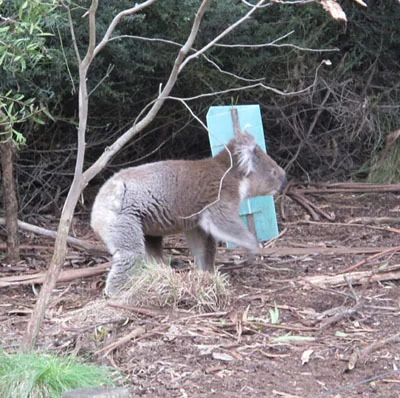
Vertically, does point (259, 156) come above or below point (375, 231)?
above

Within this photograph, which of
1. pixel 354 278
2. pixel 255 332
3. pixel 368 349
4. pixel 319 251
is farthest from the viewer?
pixel 319 251

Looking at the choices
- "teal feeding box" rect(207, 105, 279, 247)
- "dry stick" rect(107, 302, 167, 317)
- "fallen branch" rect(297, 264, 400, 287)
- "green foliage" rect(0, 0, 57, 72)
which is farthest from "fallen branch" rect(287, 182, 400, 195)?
"green foliage" rect(0, 0, 57, 72)

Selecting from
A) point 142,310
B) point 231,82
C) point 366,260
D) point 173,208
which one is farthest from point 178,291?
point 231,82

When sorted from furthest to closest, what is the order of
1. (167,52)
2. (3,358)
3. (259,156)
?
(167,52) → (259,156) → (3,358)

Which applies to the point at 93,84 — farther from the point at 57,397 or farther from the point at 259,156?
the point at 57,397

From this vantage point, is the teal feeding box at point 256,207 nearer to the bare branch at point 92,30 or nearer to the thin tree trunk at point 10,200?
the thin tree trunk at point 10,200

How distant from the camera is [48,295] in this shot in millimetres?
4664

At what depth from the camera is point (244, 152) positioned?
7.16m

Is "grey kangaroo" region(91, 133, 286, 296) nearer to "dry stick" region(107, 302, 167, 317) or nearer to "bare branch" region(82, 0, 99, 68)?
"dry stick" region(107, 302, 167, 317)

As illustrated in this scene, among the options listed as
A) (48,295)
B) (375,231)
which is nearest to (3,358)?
(48,295)

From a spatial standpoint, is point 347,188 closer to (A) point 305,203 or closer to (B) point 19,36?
(A) point 305,203

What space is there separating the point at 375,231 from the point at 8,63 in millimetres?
4460

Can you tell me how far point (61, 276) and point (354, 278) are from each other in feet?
8.77

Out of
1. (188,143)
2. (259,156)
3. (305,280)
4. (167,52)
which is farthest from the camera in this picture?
(188,143)
